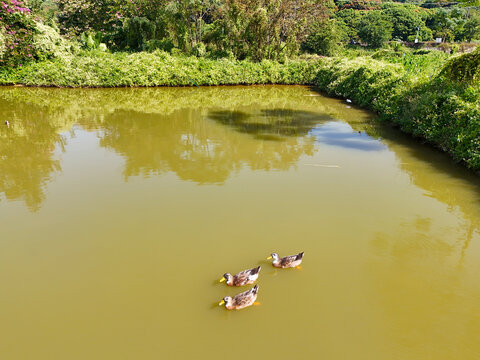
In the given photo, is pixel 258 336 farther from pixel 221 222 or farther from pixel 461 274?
pixel 461 274

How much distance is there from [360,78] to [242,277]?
14.7 m

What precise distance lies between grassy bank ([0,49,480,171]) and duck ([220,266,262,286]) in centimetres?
605

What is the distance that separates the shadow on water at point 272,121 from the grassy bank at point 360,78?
2764 millimetres

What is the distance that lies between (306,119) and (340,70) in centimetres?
752

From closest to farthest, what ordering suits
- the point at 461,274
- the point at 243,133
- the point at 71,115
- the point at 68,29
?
the point at 461,274 < the point at 243,133 < the point at 71,115 < the point at 68,29

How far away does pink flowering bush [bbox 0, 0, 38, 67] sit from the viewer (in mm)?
17625

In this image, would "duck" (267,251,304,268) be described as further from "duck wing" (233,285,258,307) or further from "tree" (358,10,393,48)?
"tree" (358,10,393,48)

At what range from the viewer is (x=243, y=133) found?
10.8 metres

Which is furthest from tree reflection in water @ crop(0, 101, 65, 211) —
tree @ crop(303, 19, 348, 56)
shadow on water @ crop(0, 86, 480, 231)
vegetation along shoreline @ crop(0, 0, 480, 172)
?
tree @ crop(303, 19, 348, 56)

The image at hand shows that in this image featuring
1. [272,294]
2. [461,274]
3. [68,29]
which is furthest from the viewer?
[68,29]

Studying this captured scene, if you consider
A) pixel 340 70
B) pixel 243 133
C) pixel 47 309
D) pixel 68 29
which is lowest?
pixel 47 309

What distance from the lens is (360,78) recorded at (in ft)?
53.1

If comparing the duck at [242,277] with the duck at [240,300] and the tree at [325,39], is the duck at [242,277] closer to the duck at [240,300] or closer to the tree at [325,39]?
the duck at [240,300]

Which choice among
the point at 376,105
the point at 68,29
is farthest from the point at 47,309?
the point at 68,29
